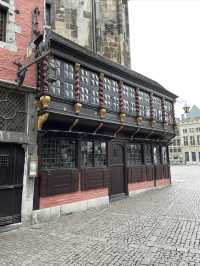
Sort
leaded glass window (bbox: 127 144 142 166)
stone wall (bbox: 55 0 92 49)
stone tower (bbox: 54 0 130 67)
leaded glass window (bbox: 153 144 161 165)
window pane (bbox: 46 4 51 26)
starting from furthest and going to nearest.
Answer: leaded glass window (bbox: 153 144 161 165) → stone tower (bbox: 54 0 130 67) → stone wall (bbox: 55 0 92 49) → window pane (bbox: 46 4 51 26) → leaded glass window (bbox: 127 144 142 166)

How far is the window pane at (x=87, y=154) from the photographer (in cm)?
1002

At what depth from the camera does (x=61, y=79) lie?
8867 millimetres

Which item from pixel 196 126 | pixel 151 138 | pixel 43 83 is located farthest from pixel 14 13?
pixel 196 126

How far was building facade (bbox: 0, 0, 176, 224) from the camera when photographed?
7.46 meters

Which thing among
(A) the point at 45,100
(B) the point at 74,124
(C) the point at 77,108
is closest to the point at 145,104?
(C) the point at 77,108

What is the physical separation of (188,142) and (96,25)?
5116 centimetres

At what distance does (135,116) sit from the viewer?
12.8 m

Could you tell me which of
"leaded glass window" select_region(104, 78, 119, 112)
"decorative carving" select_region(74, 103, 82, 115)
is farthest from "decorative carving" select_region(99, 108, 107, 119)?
"decorative carving" select_region(74, 103, 82, 115)

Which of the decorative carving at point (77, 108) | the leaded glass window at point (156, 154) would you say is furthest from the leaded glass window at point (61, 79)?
the leaded glass window at point (156, 154)

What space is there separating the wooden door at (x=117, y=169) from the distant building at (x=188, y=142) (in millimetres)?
48960

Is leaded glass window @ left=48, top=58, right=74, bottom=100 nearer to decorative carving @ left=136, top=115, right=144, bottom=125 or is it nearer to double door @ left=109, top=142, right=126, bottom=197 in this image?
double door @ left=109, top=142, right=126, bottom=197

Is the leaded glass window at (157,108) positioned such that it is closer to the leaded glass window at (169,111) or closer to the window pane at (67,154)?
the leaded glass window at (169,111)

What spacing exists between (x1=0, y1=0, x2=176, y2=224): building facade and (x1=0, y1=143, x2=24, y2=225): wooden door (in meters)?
0.03

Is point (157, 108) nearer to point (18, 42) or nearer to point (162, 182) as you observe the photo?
point (162, 182)
